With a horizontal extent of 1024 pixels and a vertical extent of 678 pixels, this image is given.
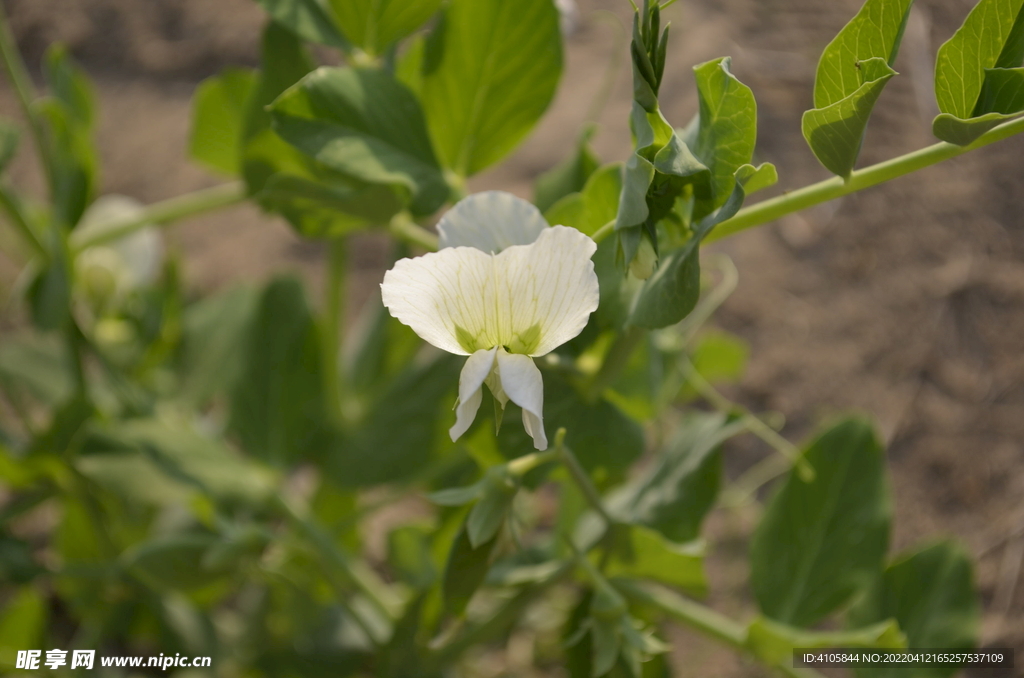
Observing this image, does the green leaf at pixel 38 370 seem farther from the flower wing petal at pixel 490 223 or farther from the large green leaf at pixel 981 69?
the large green leaf at pixel 981 69

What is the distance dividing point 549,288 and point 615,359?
0.14m

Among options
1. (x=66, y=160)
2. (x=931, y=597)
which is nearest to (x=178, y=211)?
(x=66, y=160)

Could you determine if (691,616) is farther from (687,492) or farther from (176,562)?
(176,562)

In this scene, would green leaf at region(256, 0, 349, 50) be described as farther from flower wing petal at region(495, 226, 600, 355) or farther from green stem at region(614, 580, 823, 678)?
green stem at region(614, 580, 823, 678)

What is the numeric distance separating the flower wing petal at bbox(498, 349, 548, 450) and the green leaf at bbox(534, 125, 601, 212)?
9.7 inches

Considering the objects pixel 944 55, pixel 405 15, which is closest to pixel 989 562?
pixel 944 55

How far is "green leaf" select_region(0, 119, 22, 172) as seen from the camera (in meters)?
0.65

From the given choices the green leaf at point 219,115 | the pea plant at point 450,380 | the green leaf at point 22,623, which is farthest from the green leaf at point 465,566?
the green leaf at point 22,623

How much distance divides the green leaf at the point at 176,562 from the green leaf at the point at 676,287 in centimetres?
46

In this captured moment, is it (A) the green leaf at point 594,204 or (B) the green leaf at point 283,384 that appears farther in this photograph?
(B) the green leaf at point 283,384

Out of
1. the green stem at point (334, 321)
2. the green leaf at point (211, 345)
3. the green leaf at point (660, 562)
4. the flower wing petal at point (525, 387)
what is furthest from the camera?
the green leaf at point (211, 345)

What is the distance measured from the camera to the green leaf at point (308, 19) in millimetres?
596

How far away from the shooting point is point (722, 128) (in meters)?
0.40

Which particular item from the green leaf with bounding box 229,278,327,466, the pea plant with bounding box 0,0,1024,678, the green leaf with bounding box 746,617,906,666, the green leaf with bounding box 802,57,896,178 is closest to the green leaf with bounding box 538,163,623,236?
the pea plant with bounding box 0,0,1024,678
